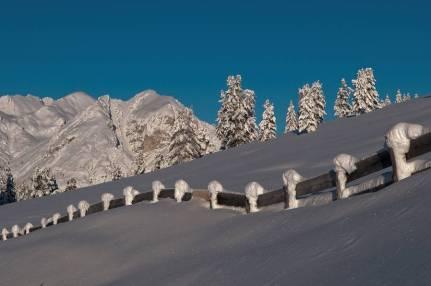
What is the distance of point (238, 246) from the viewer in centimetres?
988

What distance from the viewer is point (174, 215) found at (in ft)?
47.0

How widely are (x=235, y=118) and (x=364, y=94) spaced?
18.7m

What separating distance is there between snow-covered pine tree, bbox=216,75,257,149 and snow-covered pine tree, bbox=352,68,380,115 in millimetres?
15192

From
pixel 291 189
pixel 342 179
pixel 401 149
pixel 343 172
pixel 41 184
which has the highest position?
pixel 401 149

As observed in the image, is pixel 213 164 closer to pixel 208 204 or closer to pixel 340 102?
pixel 208 204

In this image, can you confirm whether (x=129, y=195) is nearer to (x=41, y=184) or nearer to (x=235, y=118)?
(x=235, y=118)

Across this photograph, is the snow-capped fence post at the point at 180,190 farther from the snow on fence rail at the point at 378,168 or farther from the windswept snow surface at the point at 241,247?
the snow on fence rail at the point at 378,168

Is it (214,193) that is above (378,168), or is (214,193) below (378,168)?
below

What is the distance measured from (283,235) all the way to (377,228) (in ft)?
6.97

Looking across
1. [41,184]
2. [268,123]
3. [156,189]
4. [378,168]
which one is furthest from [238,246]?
[41,184]

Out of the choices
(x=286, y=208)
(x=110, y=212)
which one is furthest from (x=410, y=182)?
(x=110, y=212)

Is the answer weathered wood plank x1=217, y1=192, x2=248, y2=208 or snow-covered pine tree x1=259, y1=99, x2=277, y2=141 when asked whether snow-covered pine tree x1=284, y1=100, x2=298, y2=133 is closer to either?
snow-covered pine tree x1=259, y1=99, x2=277, y2=141

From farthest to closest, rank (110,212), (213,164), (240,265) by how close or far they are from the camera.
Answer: (213,164), (110,212), (240,265)

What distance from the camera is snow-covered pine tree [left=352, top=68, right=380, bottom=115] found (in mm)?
78438
